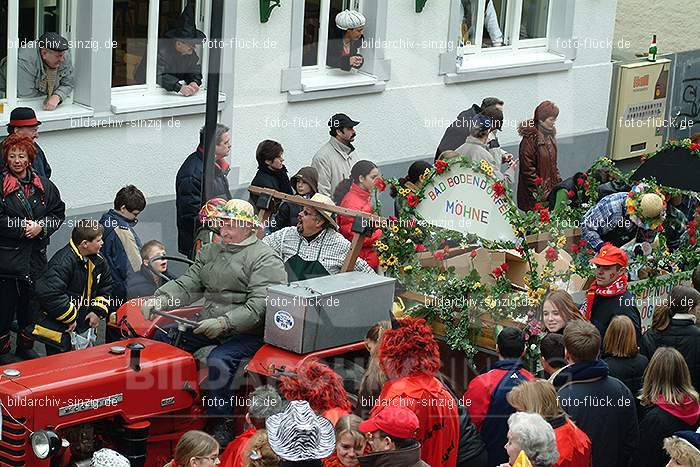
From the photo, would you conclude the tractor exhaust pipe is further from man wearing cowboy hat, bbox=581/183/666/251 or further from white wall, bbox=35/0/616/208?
white wall, bbox=35/0/616/208

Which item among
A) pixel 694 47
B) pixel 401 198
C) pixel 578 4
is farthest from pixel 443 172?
pixel 694 47

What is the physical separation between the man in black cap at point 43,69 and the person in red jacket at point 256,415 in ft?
18.8

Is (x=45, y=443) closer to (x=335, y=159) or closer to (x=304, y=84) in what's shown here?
(x=335, y=159)

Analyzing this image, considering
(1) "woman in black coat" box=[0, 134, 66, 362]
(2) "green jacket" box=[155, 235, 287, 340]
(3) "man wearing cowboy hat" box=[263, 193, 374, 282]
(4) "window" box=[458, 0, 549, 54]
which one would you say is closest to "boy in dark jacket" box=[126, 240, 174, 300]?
(1) "woman in black coat" box=[0, 134, 66, 362]

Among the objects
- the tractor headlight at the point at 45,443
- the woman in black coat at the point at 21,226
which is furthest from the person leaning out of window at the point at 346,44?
the tractor headlight at the point at 45,443

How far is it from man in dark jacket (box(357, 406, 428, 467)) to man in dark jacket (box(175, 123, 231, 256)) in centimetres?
467

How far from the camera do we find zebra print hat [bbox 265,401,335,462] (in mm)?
5770

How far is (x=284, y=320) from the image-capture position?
7.94 m

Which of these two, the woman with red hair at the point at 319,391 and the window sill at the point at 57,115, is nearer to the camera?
the woman with red hair at the point at 319,391

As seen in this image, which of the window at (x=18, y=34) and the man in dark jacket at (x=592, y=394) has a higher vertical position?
the window at (x=18, y=34)

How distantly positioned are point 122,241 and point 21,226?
0.72m

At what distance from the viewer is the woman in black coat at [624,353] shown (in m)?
8.02

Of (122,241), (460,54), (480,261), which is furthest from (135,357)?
(460,54)

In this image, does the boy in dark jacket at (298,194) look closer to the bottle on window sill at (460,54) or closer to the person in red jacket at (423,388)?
the person in red jacket at (423,388)
